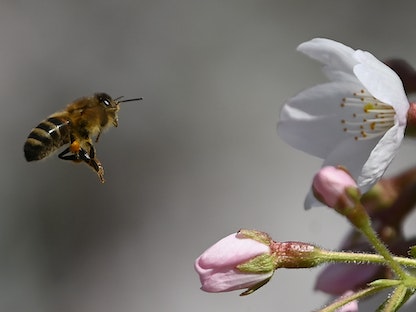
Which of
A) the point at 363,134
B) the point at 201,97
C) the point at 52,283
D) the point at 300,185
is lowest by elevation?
the point at 52,283

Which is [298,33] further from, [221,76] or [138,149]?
[138,149]

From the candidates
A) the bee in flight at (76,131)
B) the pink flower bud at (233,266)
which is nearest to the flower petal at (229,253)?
the pink flower bud at (233,266)

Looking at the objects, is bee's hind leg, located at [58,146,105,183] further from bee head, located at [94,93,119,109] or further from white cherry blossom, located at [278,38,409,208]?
white cherry blossom, located at [278,38,409,208]

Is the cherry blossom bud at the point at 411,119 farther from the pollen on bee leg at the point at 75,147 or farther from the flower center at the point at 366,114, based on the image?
the pollen on bee leg at the point at 75,147

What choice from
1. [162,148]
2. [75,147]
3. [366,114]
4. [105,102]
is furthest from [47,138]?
[162,148]

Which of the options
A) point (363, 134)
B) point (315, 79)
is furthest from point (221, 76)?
point (363, 134)

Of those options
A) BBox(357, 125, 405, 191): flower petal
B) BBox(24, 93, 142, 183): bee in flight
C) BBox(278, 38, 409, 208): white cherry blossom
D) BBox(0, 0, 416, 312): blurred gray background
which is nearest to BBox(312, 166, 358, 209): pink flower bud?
BBox(357, 125, 405, 191): flower petal
